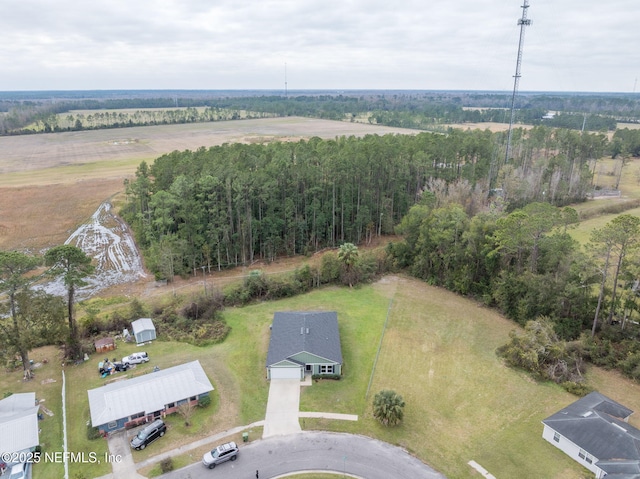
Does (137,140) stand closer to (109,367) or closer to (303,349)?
(109,367)

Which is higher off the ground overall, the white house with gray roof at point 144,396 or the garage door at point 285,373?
the white house with gray roof at point 144,396

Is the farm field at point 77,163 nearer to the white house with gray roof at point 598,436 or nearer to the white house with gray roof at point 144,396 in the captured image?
the white house with gray roof at point 144,396

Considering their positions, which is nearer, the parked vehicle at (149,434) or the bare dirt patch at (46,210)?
the parked vehicle at (149,434)

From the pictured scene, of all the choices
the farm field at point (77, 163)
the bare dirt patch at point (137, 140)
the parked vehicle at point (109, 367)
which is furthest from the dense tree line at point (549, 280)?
the bare dirt patch at point (137, 140)

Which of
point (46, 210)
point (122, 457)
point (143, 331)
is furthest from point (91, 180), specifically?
point (122, 457)

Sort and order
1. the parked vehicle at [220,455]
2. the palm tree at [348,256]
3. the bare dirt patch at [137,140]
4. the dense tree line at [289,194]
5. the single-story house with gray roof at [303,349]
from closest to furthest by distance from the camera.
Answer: the parked vehicle at [220,455]
the single-story house with gray roof at [303,349]
the palm tree at [348,256]
the dense tree line at [289,194]
the bare dirt patch at [137,140]

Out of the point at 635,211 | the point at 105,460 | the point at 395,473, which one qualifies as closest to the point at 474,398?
the point at 395,473
